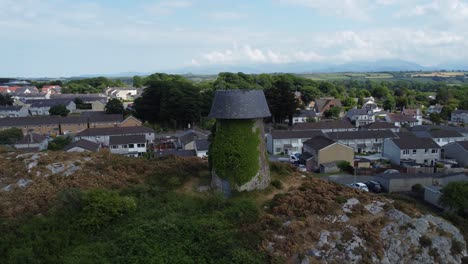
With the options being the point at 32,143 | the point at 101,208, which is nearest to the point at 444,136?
the point at 101,208

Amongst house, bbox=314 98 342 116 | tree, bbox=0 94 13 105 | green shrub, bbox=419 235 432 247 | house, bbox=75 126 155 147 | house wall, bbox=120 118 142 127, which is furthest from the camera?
tree, bbox=0 94 13 105

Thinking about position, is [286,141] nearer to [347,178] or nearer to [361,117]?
[347,178]

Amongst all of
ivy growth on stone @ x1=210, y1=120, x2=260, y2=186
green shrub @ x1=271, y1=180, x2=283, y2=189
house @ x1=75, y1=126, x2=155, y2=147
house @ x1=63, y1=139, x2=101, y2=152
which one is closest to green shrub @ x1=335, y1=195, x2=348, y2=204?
green shrub @ x1=271, y1=180, x2=283, y2=189

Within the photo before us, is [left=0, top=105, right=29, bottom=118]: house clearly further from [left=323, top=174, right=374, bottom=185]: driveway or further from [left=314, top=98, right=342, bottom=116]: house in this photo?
[left=323, top=174, right=374, bottom=185]: driveway

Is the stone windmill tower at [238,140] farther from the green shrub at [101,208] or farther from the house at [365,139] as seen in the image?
the house at [365,139]

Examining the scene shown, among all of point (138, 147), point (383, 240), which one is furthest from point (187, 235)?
point (138, 147)

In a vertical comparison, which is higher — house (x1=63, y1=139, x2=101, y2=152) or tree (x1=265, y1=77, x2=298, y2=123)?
tree (x1=265, y1=77, x2=298, y2=123)

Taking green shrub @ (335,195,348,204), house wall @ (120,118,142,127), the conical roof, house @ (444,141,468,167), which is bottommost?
house @ (444,141,468,167)
